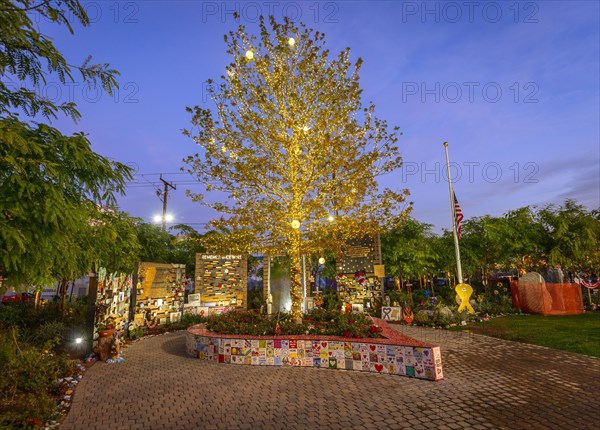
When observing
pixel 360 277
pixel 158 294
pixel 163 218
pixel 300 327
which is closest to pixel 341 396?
pixel 300 327

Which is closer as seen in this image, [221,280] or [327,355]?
[327,355]

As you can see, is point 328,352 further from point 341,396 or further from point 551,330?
point 551,330

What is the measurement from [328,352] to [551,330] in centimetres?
922

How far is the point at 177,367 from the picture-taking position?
9016 mm

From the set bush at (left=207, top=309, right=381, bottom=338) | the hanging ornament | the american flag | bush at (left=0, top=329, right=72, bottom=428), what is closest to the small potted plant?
bush at (left=0, top=329, right=72, bottom=428)

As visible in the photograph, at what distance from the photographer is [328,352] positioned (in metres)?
8.74

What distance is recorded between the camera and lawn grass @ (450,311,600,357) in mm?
10289

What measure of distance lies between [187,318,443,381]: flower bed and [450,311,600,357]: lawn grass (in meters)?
5.06

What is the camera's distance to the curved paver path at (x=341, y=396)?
214 inches

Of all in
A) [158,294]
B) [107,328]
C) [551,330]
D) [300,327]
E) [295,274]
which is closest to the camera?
[300,327]

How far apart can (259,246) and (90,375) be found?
5636 millimetres

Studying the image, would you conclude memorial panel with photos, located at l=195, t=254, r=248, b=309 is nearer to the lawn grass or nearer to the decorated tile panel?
the decorated tile panel

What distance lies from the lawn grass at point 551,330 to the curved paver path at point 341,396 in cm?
125

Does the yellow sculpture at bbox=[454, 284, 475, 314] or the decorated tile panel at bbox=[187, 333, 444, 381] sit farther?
the yellow sculpture at bbox=[454, 284, 475, 314]
